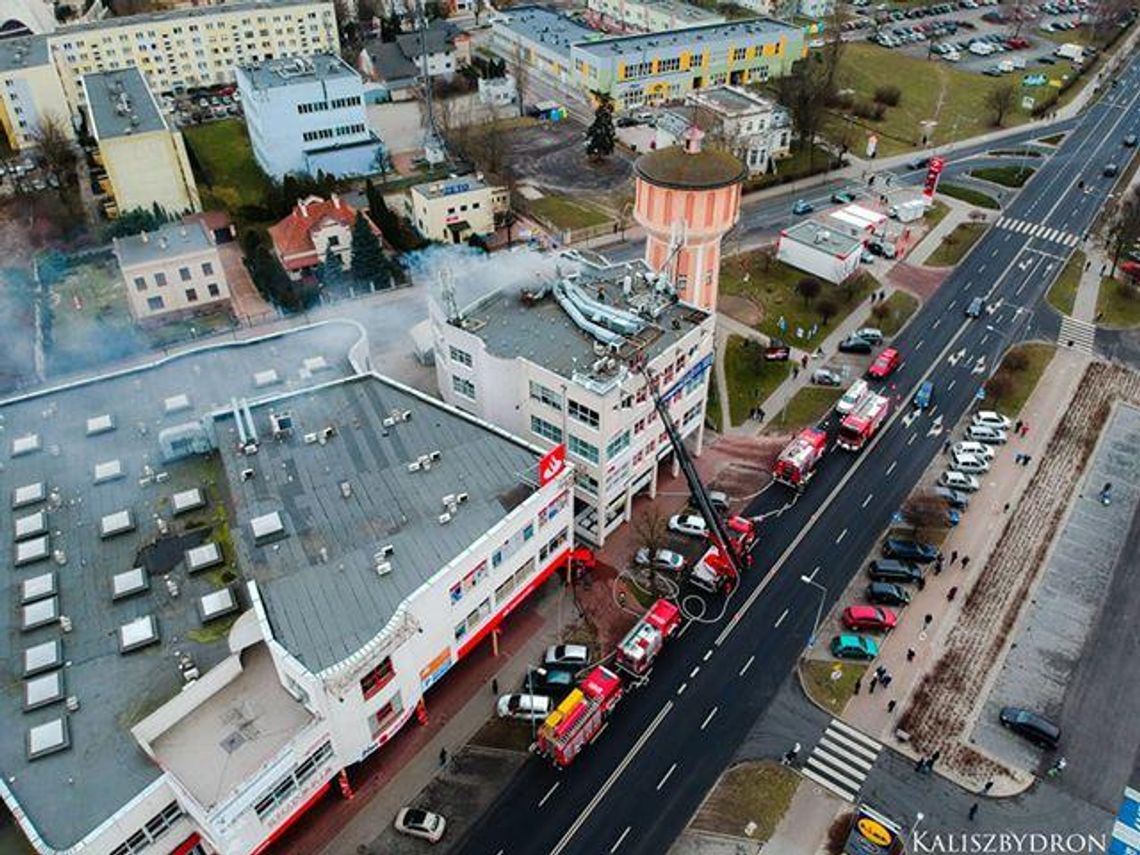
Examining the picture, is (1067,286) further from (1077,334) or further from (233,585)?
(233,585)

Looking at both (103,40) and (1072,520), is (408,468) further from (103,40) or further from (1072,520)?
(103,40)

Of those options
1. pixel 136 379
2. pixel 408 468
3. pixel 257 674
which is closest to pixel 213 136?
pixel 136 379

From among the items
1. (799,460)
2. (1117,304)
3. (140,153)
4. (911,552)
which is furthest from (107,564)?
(1117,304)

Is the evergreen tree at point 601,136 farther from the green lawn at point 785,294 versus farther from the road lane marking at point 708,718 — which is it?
the road lane marking at point 708,718

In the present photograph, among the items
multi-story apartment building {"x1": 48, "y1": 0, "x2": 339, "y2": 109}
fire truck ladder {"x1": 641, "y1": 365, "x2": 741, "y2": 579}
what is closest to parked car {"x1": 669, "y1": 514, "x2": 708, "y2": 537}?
fire truck ladder {"x1": 641, "y1": 365, "x2": 741, "y2": 579}

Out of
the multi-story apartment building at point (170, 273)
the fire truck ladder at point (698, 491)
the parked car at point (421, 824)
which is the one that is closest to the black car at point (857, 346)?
the fire truck ladder at point (698, 491)
